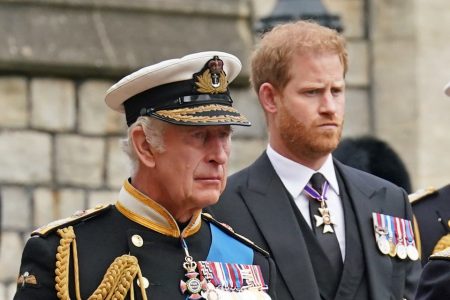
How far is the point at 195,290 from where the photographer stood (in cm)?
671

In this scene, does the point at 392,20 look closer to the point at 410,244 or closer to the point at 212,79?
the point at 410,244

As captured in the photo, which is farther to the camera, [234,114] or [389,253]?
[389,253]

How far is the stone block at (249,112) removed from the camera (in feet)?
39.2

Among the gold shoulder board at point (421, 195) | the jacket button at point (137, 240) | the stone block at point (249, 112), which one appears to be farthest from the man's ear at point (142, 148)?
the stone block at point (249, 112)

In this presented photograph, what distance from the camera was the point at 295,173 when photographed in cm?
782

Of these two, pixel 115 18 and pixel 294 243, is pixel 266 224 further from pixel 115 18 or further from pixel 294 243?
pixel 115 18

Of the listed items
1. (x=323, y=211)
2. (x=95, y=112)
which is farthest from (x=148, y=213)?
(x=95, y=112)

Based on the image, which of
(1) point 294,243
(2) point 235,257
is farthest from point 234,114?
(1) point 294,243

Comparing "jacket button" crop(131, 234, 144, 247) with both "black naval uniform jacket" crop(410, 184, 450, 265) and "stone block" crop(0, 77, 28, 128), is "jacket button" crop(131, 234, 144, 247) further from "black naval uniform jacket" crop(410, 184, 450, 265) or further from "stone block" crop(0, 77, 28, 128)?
"stone block" crop(0, 77, 28, 128)

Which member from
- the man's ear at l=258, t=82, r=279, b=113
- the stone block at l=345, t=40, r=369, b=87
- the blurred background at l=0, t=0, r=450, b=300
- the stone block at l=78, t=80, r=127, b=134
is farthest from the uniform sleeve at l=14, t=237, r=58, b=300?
the stone block at l=345, t=40, r=369, b=87

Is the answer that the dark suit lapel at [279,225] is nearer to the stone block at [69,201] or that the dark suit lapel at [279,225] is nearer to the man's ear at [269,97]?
the man's ear at [269,97]

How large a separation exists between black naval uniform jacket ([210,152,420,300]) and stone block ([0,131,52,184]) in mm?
3597

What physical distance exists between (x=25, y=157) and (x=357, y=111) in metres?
2.13

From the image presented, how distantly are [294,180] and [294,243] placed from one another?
29cm
